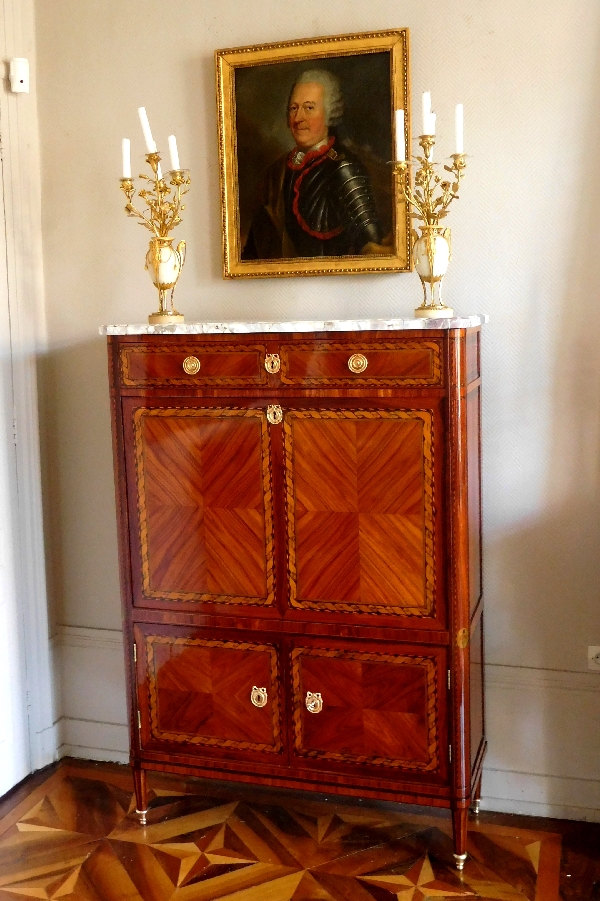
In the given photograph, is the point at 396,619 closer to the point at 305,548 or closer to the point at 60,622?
the point at 305,548

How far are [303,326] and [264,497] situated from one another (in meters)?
0.47

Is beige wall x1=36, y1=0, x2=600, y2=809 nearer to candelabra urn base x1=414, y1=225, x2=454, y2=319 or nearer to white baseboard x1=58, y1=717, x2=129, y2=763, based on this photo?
candelabra urn base x1=414, y1=225, x2=454, y2=319

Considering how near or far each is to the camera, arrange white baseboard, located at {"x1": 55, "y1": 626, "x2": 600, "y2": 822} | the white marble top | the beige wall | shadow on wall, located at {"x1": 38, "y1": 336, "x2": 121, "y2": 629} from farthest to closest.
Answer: shadow on wall, located at {"x1": 38, "y1": 336, "x2": 121, "y2": 629} < white baseboard, located at {"x1": 55, "y1": 626, "x2": 600, "y2": 822} < the beige wall < the white marble top

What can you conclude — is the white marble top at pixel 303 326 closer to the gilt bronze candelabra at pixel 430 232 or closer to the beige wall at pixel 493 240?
the gilt bronze candelabra at pixel 430 232

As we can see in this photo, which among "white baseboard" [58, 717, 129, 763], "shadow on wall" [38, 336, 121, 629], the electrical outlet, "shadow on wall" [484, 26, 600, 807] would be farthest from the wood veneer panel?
"white baseboard" [58, 717, 129, 763]

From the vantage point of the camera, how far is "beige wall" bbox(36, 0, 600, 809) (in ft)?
8.47

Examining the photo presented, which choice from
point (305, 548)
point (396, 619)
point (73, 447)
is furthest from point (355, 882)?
point (73, 447)

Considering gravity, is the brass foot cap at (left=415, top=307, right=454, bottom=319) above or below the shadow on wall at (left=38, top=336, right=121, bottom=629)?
above

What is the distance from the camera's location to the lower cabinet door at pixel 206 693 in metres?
2.52

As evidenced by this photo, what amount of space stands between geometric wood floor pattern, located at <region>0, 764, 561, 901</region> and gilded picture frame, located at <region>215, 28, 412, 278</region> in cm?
167

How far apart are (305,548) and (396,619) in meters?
0.30

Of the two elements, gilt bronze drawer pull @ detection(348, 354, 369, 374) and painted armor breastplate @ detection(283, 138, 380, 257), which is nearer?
gilt bronze drawer pull @ detection(348, 354, 369, 374)

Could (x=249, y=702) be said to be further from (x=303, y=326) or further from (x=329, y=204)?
(x=329, y=204)

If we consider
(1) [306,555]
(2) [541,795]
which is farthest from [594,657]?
(1) [306,555]
